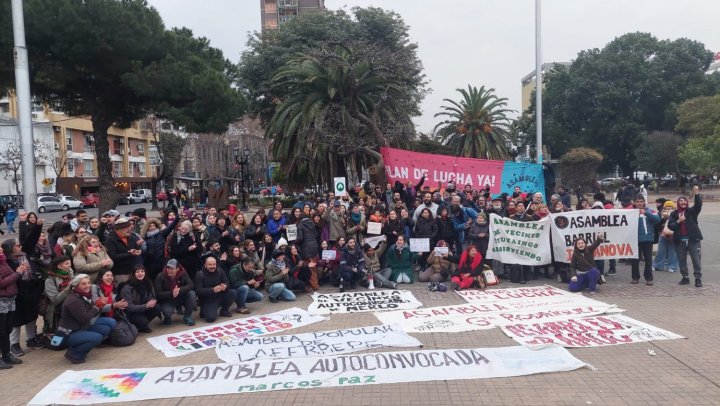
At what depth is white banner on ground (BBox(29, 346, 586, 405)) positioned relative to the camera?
5680 millimetres

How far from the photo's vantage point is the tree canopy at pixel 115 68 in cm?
1564

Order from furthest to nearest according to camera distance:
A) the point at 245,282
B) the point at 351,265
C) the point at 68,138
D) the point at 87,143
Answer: the point at 87,143 → the point at 68,138 → the point at 351,265 → the point at 245,282

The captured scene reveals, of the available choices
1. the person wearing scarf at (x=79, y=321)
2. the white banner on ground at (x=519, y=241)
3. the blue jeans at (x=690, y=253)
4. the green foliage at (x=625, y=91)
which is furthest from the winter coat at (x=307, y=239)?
the green foliage at (x=625, y=91)

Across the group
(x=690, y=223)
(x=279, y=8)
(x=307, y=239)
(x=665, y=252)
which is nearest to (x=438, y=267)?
(x=307, y=239)

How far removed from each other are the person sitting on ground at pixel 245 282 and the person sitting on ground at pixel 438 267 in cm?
352

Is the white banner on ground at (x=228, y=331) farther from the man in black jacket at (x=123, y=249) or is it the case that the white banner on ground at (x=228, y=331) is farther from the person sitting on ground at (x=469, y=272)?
the person sitting on ground at (x=469, y=272)

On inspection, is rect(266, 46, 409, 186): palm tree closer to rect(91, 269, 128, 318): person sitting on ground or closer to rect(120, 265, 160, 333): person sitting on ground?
rect(120, 265, 160, 333): person sitting on ground

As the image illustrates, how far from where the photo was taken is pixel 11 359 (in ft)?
22.1

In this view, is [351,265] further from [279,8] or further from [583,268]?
[279,8]

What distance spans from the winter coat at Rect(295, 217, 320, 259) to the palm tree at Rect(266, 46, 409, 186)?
11.9 metres

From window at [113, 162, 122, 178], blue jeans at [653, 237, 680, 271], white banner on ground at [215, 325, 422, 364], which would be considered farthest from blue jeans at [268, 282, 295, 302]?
window at [113, 162, 122, 178]

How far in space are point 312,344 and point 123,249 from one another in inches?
139

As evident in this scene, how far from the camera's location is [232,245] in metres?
10.0

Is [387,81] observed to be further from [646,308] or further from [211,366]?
[211,366]
